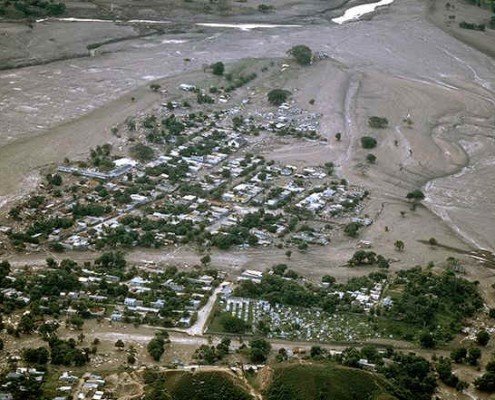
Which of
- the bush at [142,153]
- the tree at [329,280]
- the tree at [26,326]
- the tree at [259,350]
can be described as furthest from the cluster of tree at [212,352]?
the bush at [142,153]

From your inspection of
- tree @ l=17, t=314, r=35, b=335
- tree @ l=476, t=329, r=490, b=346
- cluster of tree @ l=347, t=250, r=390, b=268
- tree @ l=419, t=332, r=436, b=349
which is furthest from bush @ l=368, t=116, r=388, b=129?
tree @ l=17, t=314, r=35, b=335

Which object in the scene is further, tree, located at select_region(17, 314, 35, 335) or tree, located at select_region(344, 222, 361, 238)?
tree, located at select_region(344, 222, 361, 238)

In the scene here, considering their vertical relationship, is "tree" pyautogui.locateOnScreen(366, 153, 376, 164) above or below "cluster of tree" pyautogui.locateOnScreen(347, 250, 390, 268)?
above

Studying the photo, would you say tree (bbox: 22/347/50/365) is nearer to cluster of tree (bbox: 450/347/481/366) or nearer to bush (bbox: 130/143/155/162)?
cluster of tree (bbox: 450/347/481/366)

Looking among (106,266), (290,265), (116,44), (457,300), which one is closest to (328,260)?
(290,265)

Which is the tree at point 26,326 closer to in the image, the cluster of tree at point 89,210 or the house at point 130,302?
the house at point 130,302

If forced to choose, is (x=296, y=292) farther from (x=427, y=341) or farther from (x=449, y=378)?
(x=449, y=378)

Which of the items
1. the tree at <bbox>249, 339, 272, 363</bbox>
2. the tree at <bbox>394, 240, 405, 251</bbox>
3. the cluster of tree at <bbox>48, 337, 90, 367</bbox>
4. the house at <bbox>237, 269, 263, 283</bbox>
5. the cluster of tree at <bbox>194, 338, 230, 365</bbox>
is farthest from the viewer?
the tree at <bbox>394, 240, 405, 251</bbox>
